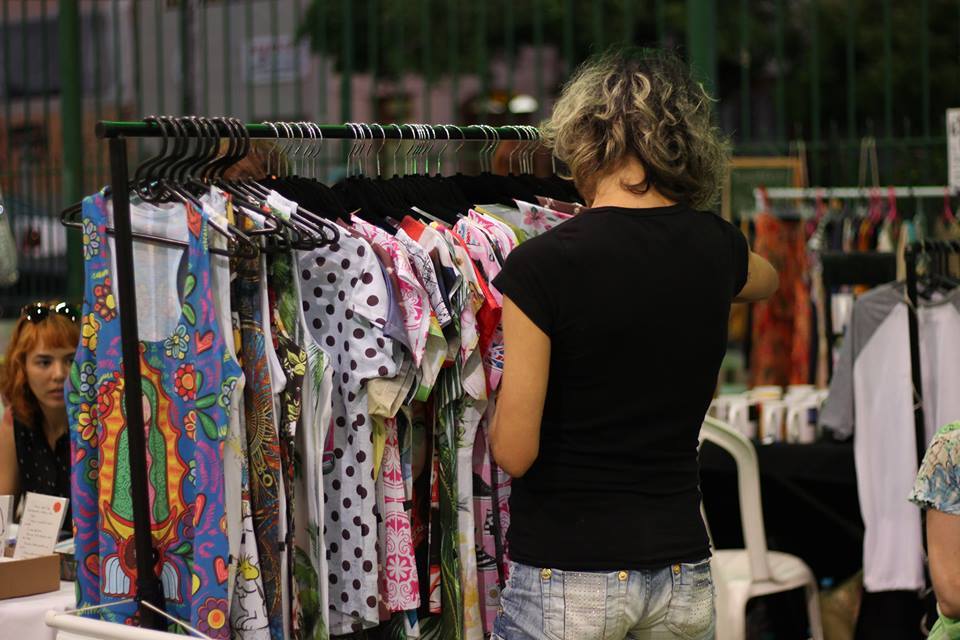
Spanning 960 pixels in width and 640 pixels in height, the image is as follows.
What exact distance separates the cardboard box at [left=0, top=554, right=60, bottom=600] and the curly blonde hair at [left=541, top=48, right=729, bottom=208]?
142 centimetres

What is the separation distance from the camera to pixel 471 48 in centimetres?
1133

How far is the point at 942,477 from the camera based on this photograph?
2408 mm

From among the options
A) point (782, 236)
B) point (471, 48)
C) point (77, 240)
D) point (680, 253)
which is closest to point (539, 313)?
point (680, 253)

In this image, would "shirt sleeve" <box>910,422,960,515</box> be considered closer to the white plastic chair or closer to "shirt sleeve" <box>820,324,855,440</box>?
the white plastic chair

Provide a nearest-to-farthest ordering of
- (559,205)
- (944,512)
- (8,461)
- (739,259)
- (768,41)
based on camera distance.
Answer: (739,259) → (944,512) → (559,205) → (8,461) → (768,41)

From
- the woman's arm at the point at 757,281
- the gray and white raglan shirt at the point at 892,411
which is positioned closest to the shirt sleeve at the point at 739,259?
the woman's arm at the point at 757,281

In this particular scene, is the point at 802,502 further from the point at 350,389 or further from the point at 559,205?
the point at 350,389

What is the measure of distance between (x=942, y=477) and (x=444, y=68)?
31.3ft

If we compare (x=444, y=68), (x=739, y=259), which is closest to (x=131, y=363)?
(x=739, y=259)

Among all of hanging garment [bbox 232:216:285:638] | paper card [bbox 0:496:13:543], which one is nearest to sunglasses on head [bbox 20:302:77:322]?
paper card [bbox 0:496:13:543]

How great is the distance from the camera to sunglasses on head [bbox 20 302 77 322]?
3594 millimetres

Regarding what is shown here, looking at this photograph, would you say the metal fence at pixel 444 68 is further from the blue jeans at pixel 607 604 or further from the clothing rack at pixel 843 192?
the blue jeans at pixel 607 604

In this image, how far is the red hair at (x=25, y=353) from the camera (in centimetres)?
354

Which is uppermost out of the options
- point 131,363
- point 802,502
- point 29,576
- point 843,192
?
point 843,192
